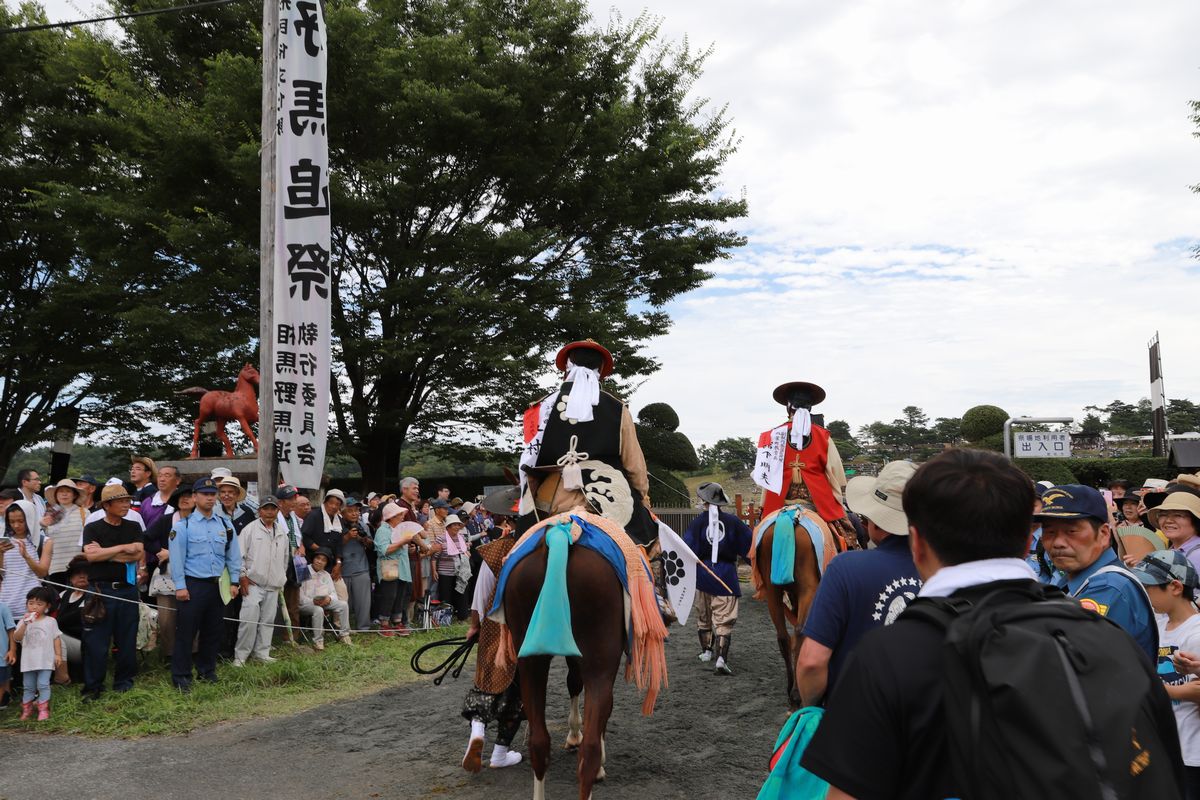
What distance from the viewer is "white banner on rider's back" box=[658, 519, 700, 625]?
19.8 ft

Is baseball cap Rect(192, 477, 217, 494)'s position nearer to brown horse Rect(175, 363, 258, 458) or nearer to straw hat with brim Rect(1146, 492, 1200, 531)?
brown horse Rect(175, 363, 258, 458)

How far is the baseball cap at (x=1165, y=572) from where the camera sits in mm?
3385

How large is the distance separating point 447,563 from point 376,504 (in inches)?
60.3

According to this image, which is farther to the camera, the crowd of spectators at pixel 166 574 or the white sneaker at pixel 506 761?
the crowd of spectators at pixel 166 574

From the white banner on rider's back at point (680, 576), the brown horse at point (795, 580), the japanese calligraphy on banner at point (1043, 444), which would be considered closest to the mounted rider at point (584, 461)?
the white banner on rider's back at point (680, 576)

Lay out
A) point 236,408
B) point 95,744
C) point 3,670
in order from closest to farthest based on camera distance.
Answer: point 95,744, point 3,670, point 236,408

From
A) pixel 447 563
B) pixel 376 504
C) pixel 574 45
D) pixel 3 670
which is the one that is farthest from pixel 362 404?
pixel 3 670

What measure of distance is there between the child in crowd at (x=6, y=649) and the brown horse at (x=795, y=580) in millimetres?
6030

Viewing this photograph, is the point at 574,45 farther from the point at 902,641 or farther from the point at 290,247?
the point at 902,641

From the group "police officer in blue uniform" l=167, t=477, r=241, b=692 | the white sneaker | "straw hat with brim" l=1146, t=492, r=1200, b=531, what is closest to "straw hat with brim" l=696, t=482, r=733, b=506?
the white sneaker

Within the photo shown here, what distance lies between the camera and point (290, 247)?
938 centimetres

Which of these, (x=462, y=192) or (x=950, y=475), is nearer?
(x=950, y=475)

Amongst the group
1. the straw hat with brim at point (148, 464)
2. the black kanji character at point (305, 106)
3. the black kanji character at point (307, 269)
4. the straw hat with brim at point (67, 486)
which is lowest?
the straw hat with brim at point (67, 486)

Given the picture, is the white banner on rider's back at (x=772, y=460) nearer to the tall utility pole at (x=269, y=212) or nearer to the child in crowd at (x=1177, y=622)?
the child in crowd at (x=1177, y=622)
